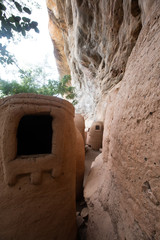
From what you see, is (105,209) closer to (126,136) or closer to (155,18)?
(126,136)

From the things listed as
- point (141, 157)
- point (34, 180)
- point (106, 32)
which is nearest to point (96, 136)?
point (106, 32)

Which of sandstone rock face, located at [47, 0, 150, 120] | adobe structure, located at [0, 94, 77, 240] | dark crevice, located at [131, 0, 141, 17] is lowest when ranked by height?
adobe structure, located at [0, 94, 77, 240]

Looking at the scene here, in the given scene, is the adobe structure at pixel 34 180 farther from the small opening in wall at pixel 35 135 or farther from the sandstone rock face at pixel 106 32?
the sandstone rock face at pixel 106 32

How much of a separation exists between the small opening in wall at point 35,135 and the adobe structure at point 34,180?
0.67m

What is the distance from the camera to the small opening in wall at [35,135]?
6.00ft

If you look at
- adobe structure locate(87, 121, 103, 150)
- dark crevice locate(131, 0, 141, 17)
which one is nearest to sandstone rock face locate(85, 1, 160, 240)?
dark crevice locate(131, 0, 141, 17)

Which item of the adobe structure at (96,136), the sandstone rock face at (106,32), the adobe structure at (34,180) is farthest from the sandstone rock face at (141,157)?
Answer: the adobe structure at (96,136)

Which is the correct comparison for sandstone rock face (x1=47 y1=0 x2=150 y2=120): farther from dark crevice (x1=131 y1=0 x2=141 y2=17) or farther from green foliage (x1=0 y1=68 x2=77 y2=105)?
green foliage (x1=0 y1=68 x2=77 y2=105)

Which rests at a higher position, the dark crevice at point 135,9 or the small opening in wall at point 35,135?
the dark crevice at point 135,9

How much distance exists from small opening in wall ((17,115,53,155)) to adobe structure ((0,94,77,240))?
0.67 m

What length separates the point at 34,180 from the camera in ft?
3.52

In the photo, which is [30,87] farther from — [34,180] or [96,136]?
[34,180]

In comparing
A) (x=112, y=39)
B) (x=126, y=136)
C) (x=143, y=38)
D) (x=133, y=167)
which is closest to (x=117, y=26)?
(x=112, y=39)

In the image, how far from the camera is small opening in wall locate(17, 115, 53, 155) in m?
1.83
